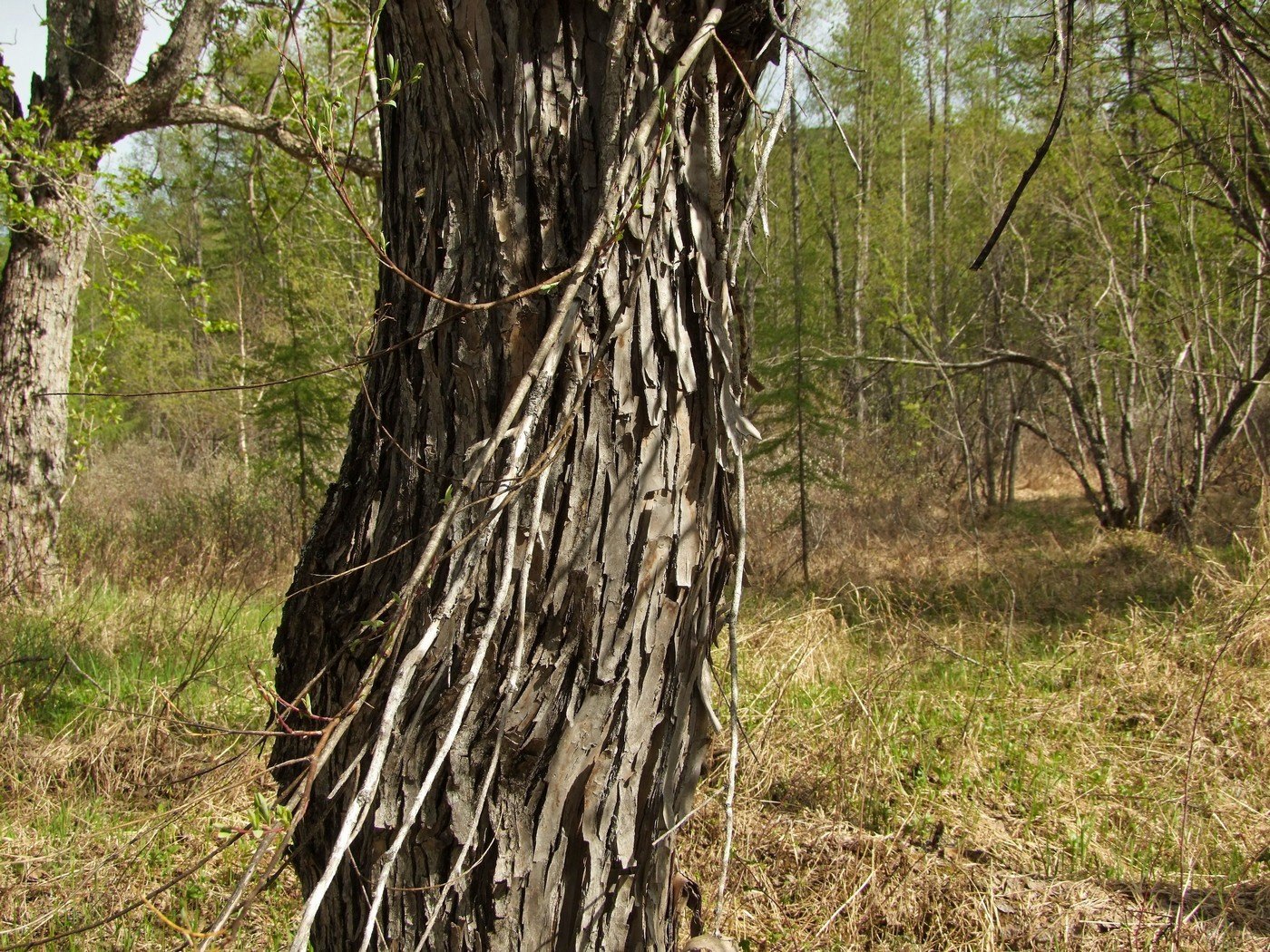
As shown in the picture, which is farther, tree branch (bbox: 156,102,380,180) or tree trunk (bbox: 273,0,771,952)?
tree branch (bbox: 156,102,380,180)

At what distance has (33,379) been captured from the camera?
590 centimetres

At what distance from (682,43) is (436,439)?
0.78 metres

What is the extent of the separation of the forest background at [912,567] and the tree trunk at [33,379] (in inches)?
12.4

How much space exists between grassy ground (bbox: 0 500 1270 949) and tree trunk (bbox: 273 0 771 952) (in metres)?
0.32

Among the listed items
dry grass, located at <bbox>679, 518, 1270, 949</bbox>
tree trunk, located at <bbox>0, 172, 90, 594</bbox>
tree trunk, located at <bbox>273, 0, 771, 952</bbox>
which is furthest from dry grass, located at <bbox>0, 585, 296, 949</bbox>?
dry grass, located at <bbox>679, 518, 1270, 949</bbox>

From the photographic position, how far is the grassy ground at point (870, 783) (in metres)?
2.43

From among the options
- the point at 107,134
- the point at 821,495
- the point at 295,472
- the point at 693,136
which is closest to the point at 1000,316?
the point at 821,495

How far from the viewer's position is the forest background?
2.53m

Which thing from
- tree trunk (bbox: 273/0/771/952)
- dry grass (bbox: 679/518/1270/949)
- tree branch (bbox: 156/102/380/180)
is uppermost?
tree branch (bbox: 156/102/380/180)

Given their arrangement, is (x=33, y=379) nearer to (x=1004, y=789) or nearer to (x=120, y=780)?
(x=120, y=780)

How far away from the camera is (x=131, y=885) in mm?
2607

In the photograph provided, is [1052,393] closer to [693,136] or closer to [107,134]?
[107,134]

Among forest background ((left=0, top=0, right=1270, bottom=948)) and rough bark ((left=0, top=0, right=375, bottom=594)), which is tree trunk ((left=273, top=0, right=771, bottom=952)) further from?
rough bark ((left=0, top=0, right=375, bottom=594))

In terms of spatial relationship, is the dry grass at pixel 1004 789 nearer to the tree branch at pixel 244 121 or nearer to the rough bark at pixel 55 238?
the tree branch at pixel 244 121
